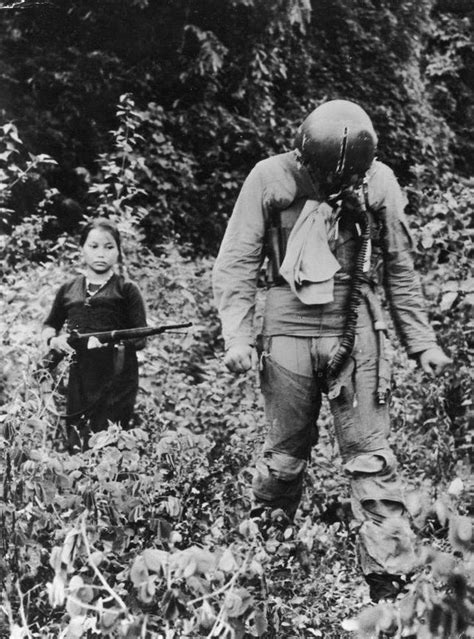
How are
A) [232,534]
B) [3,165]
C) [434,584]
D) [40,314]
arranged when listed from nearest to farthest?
[434,584] → [232,534] → [40,314] → [3,165]

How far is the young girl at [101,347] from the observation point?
5.14m

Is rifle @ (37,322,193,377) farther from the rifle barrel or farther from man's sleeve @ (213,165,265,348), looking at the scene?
man's sleeve @ (213,165,265,348)

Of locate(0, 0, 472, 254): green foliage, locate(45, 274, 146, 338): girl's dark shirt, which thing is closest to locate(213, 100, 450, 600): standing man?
locate(45, 274, 146, 338): girl's dark shirt

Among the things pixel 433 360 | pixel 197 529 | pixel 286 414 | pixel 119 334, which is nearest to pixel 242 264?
pixel 286 414

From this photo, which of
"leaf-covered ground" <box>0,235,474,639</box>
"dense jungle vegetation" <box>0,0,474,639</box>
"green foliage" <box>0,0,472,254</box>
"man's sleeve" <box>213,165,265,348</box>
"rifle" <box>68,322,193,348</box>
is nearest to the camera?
"leaf-covered ground" <box>0,235,474,639</box>

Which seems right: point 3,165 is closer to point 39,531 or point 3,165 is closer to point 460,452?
point 460,452

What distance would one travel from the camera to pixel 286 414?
372cm

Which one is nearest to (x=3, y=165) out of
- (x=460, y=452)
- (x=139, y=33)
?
(x=139, y=33)

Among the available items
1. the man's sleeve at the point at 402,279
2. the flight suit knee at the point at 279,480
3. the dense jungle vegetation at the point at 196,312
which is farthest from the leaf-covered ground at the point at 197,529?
the man's sleeve at the point at 402,279

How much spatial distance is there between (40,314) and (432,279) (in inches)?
119

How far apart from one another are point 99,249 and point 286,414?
6.38ft

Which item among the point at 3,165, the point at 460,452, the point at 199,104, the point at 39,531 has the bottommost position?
the point at 460,452

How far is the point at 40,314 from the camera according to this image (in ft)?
23.0

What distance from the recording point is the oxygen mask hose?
3.64m
